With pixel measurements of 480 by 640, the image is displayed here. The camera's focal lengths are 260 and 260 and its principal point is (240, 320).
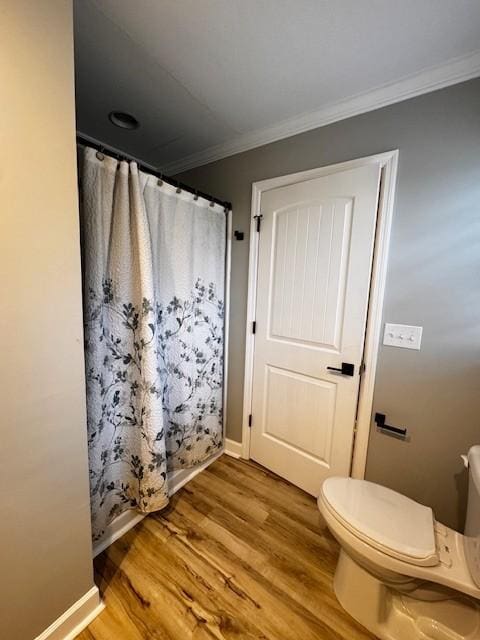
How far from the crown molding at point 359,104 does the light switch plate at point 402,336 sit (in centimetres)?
110

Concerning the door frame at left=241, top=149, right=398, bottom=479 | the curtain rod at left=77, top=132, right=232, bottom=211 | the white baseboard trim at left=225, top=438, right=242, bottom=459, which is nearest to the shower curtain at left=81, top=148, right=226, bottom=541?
the curtain rod at left=77, top=132, right=232, bottom=211

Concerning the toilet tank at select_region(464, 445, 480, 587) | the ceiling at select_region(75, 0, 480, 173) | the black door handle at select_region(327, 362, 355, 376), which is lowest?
the toilet tank at select_region(464, 445, 480, 587)

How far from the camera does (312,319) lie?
159cm

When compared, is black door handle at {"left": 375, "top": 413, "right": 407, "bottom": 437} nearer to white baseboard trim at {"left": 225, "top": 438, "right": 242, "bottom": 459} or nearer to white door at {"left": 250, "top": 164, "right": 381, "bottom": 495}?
white door at {"left": 250, "top": 164, "right": 381, "bottom": 495}

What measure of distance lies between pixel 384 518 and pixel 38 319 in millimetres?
1448

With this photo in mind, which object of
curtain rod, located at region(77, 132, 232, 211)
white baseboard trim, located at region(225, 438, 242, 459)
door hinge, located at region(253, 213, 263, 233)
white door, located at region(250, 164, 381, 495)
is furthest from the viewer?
white baseboard trim, located at region(225, 438, 242, 459)

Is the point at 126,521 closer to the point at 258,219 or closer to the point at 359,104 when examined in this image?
the point at 258,219

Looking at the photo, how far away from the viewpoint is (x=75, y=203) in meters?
0.86

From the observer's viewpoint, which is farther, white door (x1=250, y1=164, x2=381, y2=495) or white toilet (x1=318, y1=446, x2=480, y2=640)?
white door (x1=250, y1=164, x2=381, y2=495)

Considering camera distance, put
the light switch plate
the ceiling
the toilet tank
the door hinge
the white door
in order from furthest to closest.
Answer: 1. the door hinge
2. the white door
3. the light switch plate
4. the ceiling
5. the toilet tank

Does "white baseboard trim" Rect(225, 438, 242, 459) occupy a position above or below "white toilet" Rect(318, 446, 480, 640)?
below

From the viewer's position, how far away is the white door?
4.68 ft

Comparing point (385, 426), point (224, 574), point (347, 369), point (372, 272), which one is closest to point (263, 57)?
point (372, 272)

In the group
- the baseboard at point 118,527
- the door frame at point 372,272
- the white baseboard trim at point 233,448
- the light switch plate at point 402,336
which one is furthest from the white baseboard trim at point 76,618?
the light switch plate at point 402,336
